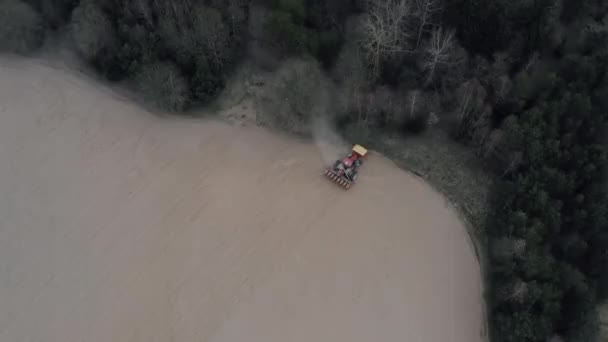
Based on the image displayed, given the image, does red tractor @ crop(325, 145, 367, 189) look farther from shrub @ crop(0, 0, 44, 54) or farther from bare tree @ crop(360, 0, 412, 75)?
shrub @ crop(0, 0, 44, 54)

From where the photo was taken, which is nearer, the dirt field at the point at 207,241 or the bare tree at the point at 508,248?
the bare tree at the point at 508,248

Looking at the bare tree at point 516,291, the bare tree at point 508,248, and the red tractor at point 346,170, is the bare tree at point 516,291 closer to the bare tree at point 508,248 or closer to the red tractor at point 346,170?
the bare tree at point 508,248

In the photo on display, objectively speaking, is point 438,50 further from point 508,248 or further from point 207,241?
point 207,241

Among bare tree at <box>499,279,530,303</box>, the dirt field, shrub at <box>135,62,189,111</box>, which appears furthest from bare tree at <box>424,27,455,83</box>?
shrub at <box>135,62,189,111</box>

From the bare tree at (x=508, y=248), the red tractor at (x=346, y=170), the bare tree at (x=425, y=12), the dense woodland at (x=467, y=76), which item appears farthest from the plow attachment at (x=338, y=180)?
the bare tree at (x=425, y=12)

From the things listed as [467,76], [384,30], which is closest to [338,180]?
[384,30]

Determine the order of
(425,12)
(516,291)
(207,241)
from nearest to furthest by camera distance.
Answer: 1. (516,291)
2. (207,241)
3. (425,12)
